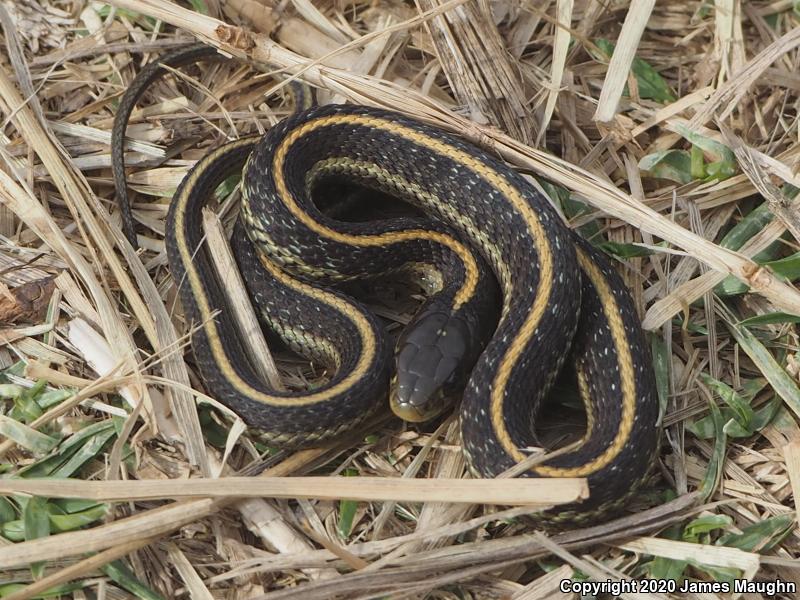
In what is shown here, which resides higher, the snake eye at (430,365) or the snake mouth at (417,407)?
the snake eye at (430,365)

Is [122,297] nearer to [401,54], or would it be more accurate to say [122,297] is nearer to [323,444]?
[323,444]

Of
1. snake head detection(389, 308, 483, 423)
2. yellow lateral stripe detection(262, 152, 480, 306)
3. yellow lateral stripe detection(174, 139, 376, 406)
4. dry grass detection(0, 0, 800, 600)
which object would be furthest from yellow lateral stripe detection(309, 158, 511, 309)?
yellow lateral stripe detection(174, 139, 376, 406)

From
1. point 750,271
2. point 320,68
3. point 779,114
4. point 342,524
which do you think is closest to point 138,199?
point 320,68

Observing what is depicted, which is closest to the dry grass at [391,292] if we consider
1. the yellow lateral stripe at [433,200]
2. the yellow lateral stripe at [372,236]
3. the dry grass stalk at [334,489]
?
the dry grass stalk at [334,489]

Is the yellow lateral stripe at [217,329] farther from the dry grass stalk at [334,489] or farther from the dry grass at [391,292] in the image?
the dry grass stalk at [334,489]

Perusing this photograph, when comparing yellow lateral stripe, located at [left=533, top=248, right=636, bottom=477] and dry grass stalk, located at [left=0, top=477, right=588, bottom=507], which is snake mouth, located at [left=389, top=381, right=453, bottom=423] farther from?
yellow lateral stripe, located at [left=533, top=248, right=636, bottom=477]

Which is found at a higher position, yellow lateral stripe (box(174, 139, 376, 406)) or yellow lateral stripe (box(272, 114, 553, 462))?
yellow lateral stripe (box(272, 114, 553, 462))

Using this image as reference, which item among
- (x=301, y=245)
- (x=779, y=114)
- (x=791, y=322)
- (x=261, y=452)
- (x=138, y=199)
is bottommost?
(x=261, y=452)
